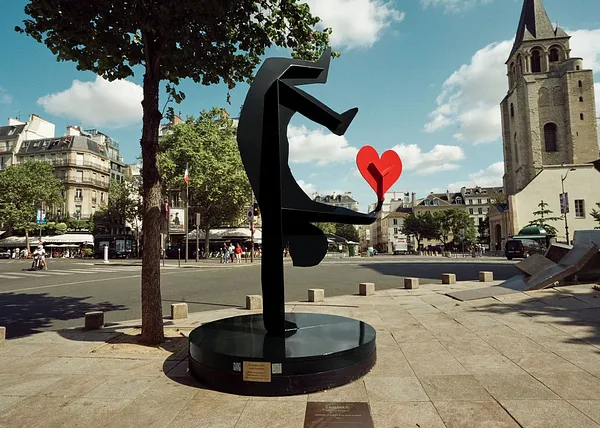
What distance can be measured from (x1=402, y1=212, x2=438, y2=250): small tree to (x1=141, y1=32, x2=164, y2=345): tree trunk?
7658 cm

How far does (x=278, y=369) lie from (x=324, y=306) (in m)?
5.71

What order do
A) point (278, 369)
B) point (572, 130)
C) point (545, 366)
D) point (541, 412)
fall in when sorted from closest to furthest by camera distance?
Result: 1. point (541, 412)
2. point (278, 369)
3. point (545, 366)
4. point (572, 130)

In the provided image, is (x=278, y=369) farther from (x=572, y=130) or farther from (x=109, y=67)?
(x=572, y=130)

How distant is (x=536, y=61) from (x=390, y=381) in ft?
239

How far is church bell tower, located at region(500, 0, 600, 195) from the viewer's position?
55844 millimetres

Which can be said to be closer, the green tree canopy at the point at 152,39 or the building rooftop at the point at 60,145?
the green tree canopy at the point at 152,39

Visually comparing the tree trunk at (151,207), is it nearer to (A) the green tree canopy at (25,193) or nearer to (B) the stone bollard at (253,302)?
(B) the stone bollard at (253,302)

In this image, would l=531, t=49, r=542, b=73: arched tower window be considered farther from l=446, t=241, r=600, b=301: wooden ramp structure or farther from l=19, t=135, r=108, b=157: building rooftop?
l=19, t=135, r=108, b=157: building rooftop

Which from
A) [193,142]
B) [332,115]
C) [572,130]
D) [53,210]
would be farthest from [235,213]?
[572,130]

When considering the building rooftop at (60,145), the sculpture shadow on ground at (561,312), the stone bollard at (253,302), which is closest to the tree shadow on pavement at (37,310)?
the stone bollard at (253,302)

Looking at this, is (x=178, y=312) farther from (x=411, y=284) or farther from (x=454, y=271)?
(x=454, y=271)

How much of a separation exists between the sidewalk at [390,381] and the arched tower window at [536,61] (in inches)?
2655

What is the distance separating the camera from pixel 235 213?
4256 cm

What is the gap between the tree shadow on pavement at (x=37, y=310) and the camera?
26.8 ft
